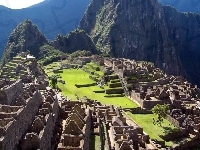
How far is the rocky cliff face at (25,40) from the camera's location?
468 feet

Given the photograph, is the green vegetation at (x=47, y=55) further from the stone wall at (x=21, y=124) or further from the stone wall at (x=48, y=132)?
the stone wall at (x=21, y=124)

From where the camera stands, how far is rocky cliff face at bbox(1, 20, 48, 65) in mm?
142750

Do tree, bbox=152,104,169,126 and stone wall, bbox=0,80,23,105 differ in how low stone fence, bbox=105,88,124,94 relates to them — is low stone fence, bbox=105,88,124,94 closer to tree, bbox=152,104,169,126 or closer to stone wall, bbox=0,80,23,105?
tree, bbox=152,104,169,126

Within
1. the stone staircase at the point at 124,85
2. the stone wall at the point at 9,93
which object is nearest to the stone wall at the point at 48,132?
the stone wall at the point at 9,93

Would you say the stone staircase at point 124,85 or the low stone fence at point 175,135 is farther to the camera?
the stone staircase at point 124,85

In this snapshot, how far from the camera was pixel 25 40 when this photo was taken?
478 ft

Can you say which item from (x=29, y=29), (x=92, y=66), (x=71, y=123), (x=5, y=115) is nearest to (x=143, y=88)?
(x=92, y=66)

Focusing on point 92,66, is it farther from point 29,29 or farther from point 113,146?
point 113,146

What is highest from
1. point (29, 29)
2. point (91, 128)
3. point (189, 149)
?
point (29, 29)

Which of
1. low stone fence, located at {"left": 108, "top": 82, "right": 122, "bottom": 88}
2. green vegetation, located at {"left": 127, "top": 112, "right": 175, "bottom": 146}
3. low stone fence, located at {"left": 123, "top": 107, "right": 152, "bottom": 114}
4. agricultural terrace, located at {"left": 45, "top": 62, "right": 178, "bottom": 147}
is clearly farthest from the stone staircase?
green vegetation, located at {"left": 127, "top": 112, "right": 175, "bottom": 146}

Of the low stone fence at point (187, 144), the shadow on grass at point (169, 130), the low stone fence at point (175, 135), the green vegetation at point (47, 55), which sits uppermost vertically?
the green vegetation at point (47, 55)

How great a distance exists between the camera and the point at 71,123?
37312 mm

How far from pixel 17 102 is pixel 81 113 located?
28.5ft

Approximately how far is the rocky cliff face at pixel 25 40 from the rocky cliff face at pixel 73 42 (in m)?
9.93
